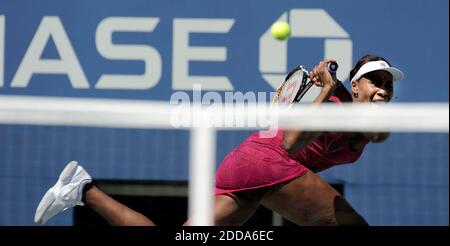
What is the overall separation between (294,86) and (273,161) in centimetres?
38

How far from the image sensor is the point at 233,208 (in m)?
5.10

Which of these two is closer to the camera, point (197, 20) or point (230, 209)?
point (230, 209)

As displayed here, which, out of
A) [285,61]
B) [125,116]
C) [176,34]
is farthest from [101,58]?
[125,116]

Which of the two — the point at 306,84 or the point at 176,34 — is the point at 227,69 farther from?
the point at 306,84

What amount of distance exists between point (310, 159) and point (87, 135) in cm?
195

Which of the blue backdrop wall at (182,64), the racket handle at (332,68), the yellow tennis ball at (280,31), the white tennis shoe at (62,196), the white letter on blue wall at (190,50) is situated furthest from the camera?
the white letter on blue wall at (190,50)

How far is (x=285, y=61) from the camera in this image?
6738 millimetres

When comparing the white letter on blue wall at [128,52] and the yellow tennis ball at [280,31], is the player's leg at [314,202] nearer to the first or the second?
the yellow tennis ball at [280,31]

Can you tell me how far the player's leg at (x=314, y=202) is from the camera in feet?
16.8

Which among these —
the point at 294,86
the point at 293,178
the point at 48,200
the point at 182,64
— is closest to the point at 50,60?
the point at 182,64

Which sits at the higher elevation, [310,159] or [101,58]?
[101,58]

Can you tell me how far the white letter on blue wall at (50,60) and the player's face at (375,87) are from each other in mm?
2162

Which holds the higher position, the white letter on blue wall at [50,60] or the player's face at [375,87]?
the white letter on blue wall at [50,60]

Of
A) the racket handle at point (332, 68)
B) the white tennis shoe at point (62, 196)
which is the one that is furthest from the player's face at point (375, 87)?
the white tennis shoe at point (62, 196)
